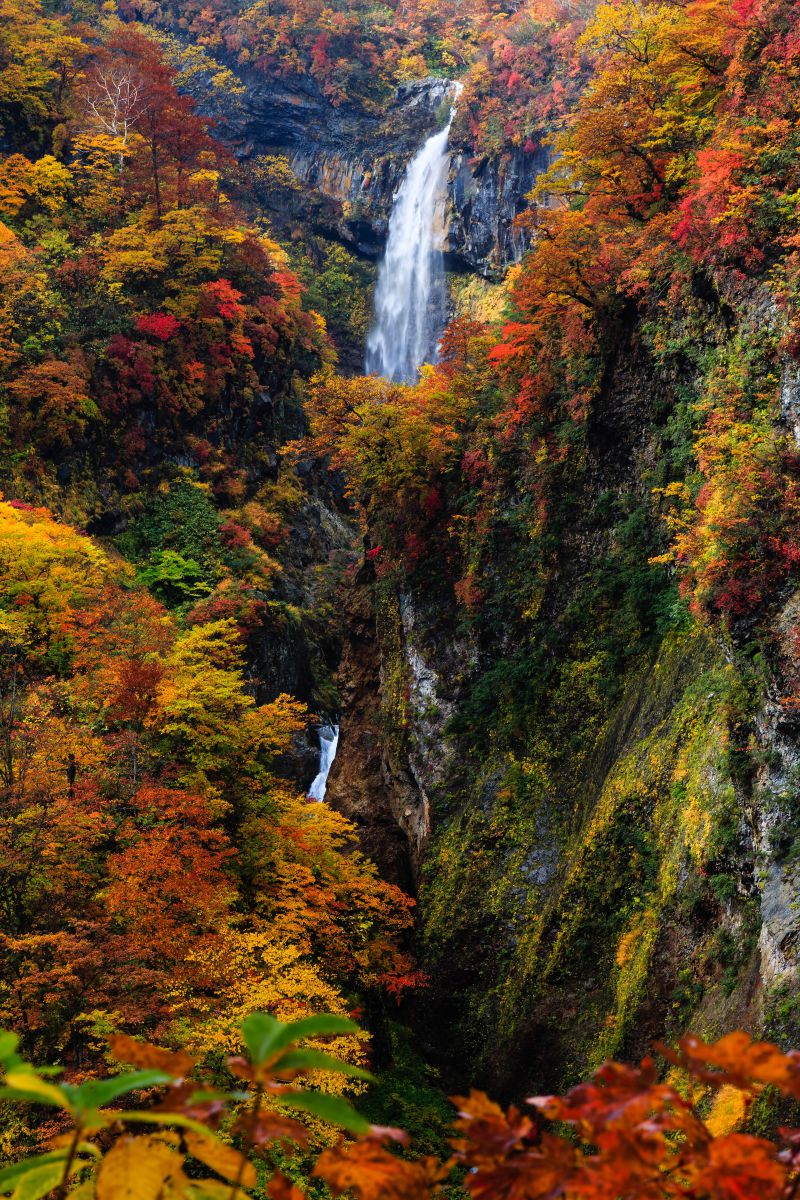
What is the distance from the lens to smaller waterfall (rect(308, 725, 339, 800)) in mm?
21094

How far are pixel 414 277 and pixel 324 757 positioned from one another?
26.4 metres

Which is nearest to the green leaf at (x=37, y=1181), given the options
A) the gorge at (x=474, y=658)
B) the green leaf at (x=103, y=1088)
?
the green leaf at (x=103, y=1088)

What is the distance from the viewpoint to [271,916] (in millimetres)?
11258

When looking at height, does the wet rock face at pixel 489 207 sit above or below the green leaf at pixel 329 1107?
above

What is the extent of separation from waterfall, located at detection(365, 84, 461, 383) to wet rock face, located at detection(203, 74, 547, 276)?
908 mm

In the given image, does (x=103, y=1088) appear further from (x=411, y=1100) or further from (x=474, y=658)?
(x=474, y=658)

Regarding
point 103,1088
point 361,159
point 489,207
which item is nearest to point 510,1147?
point 103,1088

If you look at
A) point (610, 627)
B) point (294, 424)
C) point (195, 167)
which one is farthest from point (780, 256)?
point (195, 167)

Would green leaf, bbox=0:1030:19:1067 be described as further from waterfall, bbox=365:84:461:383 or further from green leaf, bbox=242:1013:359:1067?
waterfall, bbox=365:84:461:383

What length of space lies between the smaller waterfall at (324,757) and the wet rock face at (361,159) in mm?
23297

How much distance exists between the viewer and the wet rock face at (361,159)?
36.3m

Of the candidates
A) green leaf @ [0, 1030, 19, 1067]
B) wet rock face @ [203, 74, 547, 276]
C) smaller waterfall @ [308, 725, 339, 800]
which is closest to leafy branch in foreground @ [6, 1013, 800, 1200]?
green leaf @ [0, 1030, 19, 1067]

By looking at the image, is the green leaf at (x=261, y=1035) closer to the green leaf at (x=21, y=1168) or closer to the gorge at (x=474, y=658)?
the green leaf at (x=21, y=1168)

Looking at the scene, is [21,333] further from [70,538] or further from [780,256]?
[780,256]
